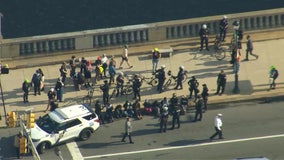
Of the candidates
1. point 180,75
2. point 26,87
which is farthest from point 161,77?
point 26,87

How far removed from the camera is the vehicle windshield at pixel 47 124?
153 ft

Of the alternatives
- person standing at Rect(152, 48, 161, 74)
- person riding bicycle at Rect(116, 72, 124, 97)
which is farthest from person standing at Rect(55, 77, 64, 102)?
person standing at Rect(152, 48, 161, 74)

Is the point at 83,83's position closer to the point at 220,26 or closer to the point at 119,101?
Result: the point at 119,101

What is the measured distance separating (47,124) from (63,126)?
873mm

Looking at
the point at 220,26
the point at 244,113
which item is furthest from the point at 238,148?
the point at 220,26

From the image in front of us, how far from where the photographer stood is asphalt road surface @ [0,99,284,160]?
45438mm

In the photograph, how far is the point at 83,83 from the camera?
52.1 meters

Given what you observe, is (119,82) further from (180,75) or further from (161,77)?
(180,75)

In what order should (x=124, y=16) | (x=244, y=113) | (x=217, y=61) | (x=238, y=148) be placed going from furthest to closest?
(x=124, y=16)
(x=217, y=61)
(x=244, y=113)
(x=238, y=148)

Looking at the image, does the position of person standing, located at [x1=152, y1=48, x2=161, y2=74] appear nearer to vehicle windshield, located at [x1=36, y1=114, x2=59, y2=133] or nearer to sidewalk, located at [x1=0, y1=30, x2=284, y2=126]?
sidewalk, located at [x1=0, y1=30, x2=284, y2=126]

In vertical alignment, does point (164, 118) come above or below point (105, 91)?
below

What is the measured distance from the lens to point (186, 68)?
2115 inches

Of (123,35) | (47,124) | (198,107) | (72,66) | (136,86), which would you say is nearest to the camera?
(47,124)

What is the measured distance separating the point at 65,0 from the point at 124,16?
4714 millimetres
